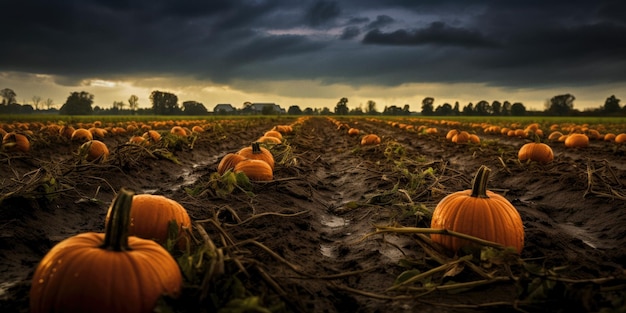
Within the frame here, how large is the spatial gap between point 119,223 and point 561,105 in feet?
344

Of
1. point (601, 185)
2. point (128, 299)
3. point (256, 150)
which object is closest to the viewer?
point (128, 299)

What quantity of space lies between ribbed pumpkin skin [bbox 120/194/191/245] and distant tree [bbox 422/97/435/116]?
122569mm

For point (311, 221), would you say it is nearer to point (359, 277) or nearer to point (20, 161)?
point (359, 277)

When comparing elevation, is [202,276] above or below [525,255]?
above

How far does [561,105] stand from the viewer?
9156 centimetres

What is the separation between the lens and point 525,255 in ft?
12.7

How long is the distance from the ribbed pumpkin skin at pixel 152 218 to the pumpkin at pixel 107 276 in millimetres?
951

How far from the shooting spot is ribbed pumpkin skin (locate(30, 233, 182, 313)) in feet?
6.77

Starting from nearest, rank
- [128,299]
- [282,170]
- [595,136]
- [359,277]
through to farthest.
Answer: [128,299]
[359,277]
[282,170]
[595,136]

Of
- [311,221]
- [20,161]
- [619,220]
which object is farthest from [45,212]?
[619,220]

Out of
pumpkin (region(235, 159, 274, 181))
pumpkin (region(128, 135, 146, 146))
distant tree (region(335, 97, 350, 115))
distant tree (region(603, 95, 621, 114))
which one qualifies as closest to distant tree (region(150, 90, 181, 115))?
distant tree (region(335, 97, 350, 115))

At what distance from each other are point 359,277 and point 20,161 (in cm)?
921

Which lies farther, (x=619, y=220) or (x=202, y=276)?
(x=619, y=220)

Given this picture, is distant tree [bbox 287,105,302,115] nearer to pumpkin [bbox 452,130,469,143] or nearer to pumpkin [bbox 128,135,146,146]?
pumpkin [bbox 452,130,469,143]
